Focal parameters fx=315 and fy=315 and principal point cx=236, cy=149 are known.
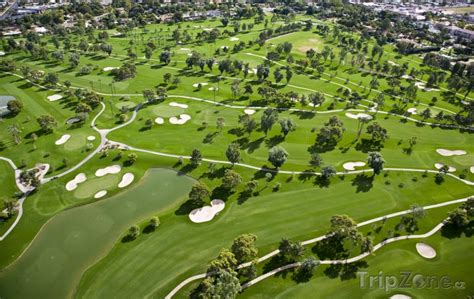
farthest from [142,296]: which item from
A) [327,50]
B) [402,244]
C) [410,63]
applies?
[410,63]

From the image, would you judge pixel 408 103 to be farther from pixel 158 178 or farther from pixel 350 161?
pixel 158 178

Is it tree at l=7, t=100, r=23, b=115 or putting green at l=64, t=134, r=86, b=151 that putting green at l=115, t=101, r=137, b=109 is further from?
tree at l=7, t=100, r=23, b=115

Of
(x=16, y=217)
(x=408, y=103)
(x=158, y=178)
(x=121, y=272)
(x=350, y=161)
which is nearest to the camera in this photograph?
(x=121, y=272)

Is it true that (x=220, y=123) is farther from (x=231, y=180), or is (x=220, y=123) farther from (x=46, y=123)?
(x=46, y=123)

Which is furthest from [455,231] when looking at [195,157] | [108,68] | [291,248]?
[108,68]

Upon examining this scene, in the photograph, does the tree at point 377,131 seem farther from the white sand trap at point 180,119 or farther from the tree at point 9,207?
the tree at point 9,207

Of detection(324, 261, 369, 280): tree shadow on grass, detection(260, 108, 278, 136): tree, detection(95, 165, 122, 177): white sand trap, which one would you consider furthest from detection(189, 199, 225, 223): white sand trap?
detection(260, 108, 278, 136): tree
